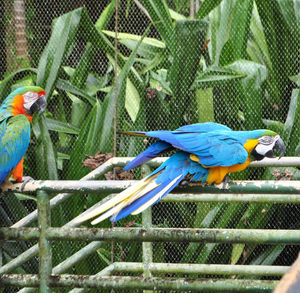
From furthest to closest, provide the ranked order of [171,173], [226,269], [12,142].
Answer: [12,142], [226,269], [171,173]

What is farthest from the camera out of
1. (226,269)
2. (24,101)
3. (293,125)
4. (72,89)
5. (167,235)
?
(72,89)

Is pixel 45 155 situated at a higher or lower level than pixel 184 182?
lower

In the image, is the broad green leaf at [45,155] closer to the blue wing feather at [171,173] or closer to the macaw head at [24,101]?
the macaw head at [24,101]

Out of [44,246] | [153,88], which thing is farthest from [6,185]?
[153,88]

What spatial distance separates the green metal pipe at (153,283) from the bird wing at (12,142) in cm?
55

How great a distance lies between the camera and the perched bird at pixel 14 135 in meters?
1.48

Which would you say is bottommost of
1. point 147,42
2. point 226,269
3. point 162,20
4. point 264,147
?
point 226,269

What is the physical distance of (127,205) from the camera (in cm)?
94

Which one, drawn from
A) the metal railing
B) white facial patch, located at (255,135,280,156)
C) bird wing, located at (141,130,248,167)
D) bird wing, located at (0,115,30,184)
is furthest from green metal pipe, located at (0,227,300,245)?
bird wing, located at (0,115,30,184)

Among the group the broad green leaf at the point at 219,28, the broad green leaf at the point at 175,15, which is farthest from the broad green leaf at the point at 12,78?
the broad green leaf at the point at 219,28

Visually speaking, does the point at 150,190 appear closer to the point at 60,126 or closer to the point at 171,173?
the point at 171,173

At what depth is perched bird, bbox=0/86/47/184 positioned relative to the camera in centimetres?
148

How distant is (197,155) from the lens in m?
1.16

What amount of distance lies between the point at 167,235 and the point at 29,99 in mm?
961
